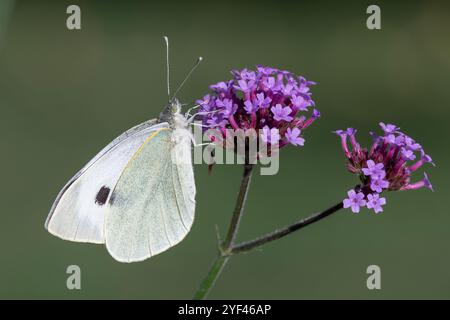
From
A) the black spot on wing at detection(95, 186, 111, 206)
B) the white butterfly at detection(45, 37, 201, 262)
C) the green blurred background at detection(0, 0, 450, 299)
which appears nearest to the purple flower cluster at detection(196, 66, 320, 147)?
the white butterfly at detection(45, 37, 201, 262)

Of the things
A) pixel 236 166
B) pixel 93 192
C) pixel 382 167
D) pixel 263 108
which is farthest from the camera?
pixel 236 166

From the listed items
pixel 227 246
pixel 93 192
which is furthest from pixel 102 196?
pixel 227 246

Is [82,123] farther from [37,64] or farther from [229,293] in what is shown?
[229,293]

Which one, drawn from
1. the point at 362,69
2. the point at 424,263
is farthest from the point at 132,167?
the point at 362,69

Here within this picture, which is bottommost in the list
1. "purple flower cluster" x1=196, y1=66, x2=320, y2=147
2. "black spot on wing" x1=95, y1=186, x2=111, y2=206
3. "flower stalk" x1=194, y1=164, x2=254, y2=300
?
"flower stalk" x1=194, y1=164, x2=254, y2=300

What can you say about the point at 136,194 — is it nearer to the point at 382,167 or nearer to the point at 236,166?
the point at 382,167

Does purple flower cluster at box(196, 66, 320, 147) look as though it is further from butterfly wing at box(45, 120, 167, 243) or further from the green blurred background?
the green blurred background

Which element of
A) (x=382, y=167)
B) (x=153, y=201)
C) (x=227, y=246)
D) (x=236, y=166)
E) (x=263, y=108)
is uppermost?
(x=236, y=166)
